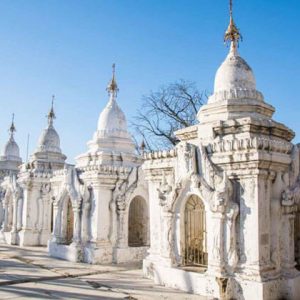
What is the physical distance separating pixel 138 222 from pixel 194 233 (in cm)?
617

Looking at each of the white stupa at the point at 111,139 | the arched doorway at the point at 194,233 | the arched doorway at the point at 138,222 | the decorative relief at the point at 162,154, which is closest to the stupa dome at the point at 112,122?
the white stupa at the point at 111,139

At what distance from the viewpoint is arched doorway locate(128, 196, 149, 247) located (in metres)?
16.2

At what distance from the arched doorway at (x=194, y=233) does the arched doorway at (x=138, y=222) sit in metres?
5.67

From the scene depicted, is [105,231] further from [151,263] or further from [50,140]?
[50,140]

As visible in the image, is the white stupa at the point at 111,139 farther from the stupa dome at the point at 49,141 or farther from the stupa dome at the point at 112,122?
the stupa dome at the point at 49,141

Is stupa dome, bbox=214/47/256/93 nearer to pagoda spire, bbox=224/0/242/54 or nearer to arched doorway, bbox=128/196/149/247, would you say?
pagoda spire, bbox=224/0/242/54

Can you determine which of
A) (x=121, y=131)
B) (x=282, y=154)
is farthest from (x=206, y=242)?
(x=121, y=131)

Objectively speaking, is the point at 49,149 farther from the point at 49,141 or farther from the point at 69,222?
the point at 69,222

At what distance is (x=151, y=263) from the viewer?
11.1m

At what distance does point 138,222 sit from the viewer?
16.5 meters

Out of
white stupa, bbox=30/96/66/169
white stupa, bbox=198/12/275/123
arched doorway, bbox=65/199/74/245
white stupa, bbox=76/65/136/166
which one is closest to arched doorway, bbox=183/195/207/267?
white stupa, bbox=198/12/275/123

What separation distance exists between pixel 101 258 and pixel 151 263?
152 inches

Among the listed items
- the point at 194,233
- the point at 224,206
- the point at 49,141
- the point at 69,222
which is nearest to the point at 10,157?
the point at 49,141

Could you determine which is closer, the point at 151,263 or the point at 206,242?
the point at 206,242
